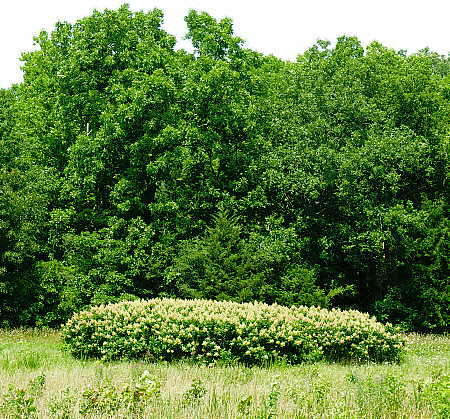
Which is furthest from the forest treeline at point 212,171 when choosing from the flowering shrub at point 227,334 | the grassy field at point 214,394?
the grassy field at point 214,394

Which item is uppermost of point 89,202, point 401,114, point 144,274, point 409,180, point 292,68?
point 292,68

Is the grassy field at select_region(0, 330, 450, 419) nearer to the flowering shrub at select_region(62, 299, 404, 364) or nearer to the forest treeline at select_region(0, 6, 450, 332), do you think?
the flowering shrub at select_region(62, 299, 404, 364)

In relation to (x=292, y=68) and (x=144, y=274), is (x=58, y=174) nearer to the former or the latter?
(x=144, y=274)

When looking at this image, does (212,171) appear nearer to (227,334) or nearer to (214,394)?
(227,334)

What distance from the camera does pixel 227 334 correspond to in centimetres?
1223

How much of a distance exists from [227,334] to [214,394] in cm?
445

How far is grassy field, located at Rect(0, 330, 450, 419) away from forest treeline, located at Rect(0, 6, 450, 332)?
9806mm

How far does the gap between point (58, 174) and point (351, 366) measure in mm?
15792

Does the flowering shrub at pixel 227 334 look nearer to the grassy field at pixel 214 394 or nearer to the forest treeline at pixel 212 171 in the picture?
the grassy field at pixel 214 394

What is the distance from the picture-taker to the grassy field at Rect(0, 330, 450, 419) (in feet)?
22.7

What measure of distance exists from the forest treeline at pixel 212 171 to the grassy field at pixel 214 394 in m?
9.81

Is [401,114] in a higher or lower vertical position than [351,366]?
higher

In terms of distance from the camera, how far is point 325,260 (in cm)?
2419

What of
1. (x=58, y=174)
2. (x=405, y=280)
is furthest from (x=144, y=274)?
(x=405, y=280)
